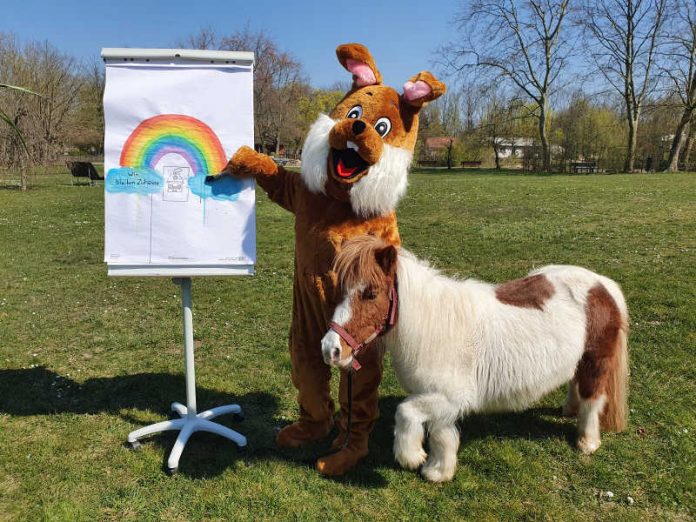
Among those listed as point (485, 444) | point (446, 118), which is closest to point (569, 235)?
point (485, 444)

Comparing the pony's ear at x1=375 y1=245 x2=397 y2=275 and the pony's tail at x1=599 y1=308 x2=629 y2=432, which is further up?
the pony's ear at x1=375 y1=245 x2=397 y2=275

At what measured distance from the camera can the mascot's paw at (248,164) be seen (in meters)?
3.43

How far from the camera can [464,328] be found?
3.26 metres

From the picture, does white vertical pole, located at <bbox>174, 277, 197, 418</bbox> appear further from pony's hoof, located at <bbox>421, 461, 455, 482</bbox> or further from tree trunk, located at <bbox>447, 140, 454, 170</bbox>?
tree trunk, located at <bbox>447, 140, 454, 170</bbox>

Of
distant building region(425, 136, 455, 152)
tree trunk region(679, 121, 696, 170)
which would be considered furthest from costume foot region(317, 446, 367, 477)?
distant building region(425, 136, 455, 152)

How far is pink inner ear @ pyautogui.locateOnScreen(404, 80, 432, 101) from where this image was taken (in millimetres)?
3365

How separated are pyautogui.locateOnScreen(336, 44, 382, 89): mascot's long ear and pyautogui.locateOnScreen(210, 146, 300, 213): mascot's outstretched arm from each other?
899mm

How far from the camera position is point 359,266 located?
9.18ft

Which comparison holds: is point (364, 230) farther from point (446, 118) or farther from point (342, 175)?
point (446, 118)

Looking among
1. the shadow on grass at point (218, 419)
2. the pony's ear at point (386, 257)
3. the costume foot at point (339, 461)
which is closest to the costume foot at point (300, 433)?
the shadow on grass at point (218, 419)

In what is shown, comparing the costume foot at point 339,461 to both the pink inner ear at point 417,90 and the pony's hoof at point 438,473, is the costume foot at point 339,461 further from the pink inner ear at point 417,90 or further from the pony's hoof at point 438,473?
the pink inner ear at point 417,90

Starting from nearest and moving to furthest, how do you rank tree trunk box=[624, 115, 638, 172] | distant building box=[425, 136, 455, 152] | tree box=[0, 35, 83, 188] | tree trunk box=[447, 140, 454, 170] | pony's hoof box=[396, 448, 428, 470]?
pony's hoof box=[396, 448, 428, 470]
tree box=[0, 35, 83, 188]
tree trunk box=[624, 115, 638, 172]
tree trunk box=[447, 140, 454, 170]
distant building box=[425, 136, 455, 152]

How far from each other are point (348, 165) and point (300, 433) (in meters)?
2.28

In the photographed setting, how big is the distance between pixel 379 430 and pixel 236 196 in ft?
7.77
